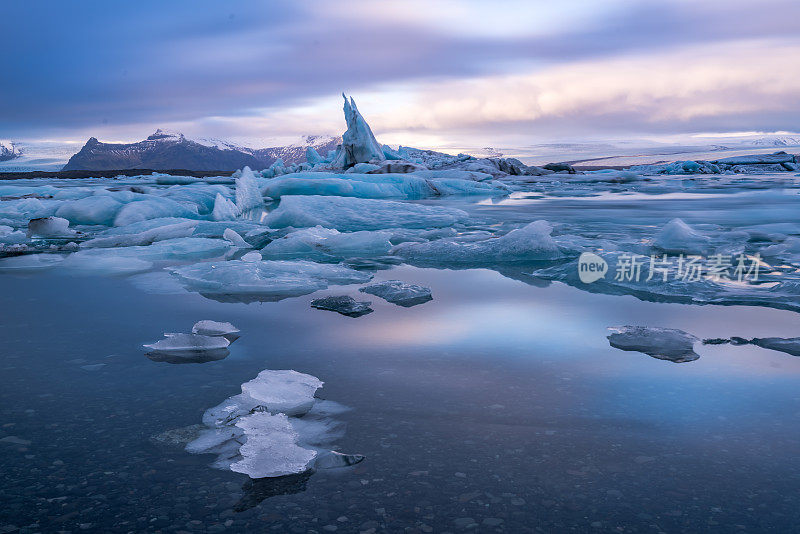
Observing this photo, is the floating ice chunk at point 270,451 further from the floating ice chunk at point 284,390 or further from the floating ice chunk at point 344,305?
the floating ice chunk at point 344,305

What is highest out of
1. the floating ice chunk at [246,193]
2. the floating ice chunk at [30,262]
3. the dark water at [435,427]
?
the floating ice chunk at [246,193]

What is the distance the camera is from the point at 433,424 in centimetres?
171

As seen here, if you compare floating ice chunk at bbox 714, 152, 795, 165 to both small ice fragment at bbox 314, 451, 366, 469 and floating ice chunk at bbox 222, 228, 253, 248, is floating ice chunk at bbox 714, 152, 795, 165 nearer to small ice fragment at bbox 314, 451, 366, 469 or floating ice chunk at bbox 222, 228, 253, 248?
floating ice chunk at bbox 222, 228, 253, 248

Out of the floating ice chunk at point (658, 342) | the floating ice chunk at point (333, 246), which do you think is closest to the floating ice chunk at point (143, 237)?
the floating ice chunk at point (333, 246)

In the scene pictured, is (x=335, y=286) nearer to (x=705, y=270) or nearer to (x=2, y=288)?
(x=2, y=288)

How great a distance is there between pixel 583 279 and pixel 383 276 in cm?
147

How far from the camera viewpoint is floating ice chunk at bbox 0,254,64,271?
4758mm

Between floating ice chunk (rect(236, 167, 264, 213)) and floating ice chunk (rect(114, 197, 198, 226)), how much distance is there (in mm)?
1473

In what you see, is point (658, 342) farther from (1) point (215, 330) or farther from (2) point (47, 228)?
(2) point (47, 228)

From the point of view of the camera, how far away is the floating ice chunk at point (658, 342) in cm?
235

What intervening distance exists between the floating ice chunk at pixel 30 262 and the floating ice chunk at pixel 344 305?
2924 mm

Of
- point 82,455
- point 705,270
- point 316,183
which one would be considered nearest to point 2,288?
point 82,455

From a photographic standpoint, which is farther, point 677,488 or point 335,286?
point 335,286

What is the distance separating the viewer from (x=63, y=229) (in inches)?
292
